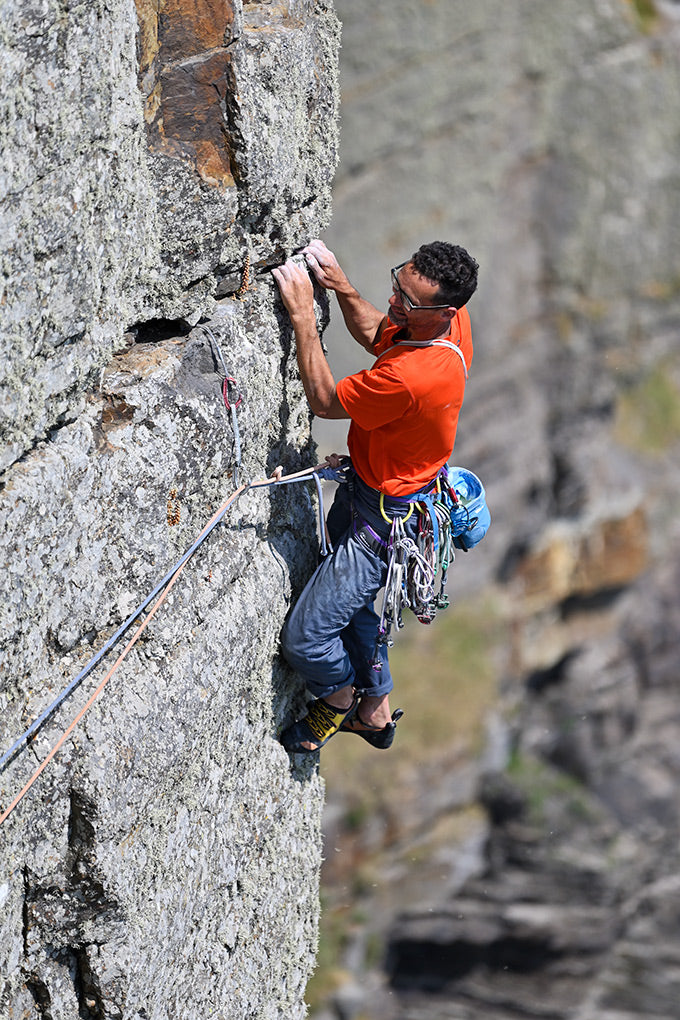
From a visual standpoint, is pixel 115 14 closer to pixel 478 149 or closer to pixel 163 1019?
pixel 163 1019

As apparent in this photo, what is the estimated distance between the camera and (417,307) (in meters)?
3.26

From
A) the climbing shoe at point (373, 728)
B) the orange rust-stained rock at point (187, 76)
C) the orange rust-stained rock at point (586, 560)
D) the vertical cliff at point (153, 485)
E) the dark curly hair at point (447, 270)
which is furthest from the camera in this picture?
the orange rust-stained rock at point (586, 560)

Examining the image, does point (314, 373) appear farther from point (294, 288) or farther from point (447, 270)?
point (447, 270)

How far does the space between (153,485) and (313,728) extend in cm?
122

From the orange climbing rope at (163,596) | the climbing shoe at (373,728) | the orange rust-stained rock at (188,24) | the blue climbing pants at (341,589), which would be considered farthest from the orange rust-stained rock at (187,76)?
the climbing shoe at (373,728)

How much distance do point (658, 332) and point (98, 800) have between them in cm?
1133

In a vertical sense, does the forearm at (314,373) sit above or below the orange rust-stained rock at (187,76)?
below

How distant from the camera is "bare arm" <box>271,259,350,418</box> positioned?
349 cm

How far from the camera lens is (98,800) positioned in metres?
2.69

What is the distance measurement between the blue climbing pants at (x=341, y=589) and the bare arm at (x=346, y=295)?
1.66 ft

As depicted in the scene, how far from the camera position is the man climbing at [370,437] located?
3.28 m

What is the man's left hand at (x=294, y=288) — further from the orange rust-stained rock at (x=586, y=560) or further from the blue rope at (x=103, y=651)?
the orange rust-stained rock at (x=586, y=560)

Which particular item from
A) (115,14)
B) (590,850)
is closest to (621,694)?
(590,850)

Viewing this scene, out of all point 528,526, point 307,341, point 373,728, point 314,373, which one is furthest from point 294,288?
point 528,526
